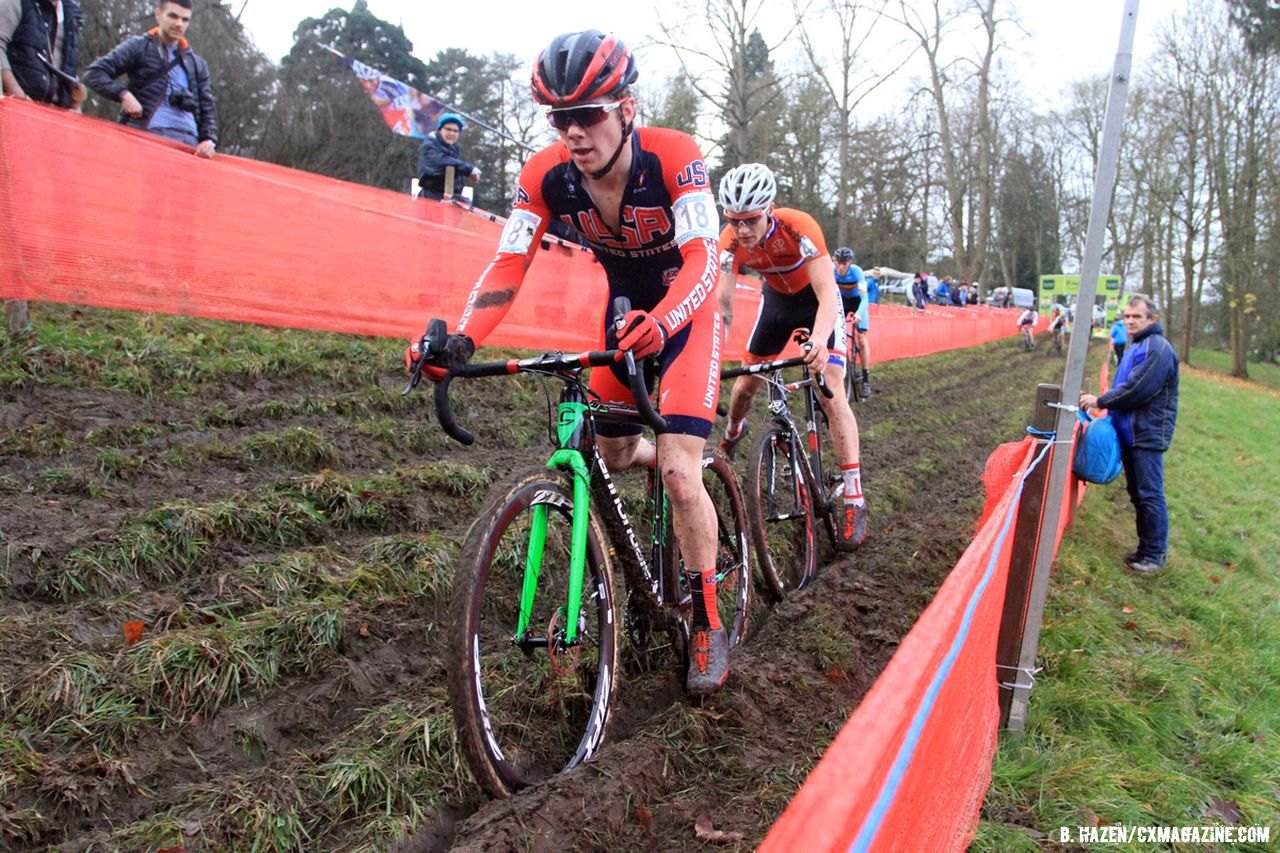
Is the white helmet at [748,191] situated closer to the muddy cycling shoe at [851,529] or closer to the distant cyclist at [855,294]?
the muddy cycling shoe at [851,529]

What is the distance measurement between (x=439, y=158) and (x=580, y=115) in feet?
26.2

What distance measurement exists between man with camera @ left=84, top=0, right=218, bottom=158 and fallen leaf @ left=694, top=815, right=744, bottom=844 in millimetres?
6721

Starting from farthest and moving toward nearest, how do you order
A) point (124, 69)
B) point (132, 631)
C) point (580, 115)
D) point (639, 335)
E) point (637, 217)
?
point (124, 69), point (637, 217), point (132, 631), point (580, 115), point (639, 335)

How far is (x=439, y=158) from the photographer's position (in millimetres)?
10523

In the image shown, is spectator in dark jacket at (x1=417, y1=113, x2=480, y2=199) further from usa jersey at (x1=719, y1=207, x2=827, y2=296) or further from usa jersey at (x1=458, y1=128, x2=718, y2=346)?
usa jersey at (x1=458, y1=128, x2=718, y2=346)

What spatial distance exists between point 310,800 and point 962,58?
1768 inches

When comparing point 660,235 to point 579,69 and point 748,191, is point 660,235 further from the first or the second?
point 748,191

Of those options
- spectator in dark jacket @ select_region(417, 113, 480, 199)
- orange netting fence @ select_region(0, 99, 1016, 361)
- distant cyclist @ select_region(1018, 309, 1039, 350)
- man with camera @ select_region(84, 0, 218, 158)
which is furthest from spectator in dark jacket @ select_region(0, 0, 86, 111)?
distant cyclist @ select_region(1018, 309, 1039, 350)

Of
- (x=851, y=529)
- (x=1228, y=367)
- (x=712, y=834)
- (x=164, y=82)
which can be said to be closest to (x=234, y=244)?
(x=164, y=82)

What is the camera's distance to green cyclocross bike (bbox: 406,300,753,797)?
2596mm

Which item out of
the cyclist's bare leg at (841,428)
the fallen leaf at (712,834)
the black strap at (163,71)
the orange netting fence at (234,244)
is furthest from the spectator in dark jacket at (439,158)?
the fallen leaf at (712,834)

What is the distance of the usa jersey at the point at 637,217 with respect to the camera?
3.31 m

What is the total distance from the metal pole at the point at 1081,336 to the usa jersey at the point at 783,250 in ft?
5.86

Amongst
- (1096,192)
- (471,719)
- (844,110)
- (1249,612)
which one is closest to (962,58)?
(844,110)
